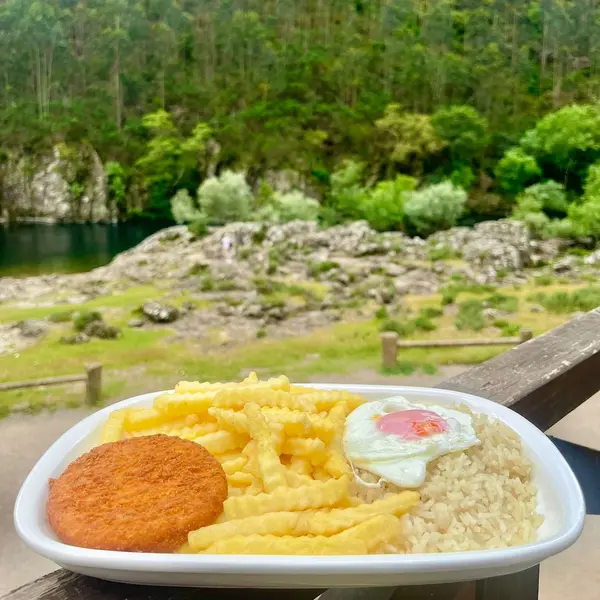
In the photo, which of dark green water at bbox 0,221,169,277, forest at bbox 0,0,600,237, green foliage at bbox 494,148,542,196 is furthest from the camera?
green foliage at bbox 494,148,542,196

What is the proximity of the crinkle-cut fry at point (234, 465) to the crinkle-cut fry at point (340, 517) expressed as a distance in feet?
0.31

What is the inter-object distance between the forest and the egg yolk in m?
5.89

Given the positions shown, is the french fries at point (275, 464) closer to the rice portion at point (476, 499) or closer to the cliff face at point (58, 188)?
the rice portion at point (476, 499)

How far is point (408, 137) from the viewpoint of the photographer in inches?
280

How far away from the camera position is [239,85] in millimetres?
6793

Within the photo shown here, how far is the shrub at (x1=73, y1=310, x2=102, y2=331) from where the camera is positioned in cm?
479

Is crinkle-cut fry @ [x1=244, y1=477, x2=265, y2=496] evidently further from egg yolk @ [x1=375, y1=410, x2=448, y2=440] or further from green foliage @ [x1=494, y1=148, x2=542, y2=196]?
green foliage @ [x1=494, y1=148, x2=542, y2=196]

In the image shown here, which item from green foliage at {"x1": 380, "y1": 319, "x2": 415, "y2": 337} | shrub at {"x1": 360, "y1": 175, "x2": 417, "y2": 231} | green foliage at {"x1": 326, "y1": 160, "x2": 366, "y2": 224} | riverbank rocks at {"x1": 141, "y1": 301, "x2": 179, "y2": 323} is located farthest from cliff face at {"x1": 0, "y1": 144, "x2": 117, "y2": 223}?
green foliage at {"x1": 380, "y1": 319, "x2": 415, "y2": 337}

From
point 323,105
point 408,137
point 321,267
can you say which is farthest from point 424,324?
point 323,105

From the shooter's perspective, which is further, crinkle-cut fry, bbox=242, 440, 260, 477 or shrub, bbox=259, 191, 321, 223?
shrub, bbox=259, 191, 321, 223

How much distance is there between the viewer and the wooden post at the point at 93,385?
380cm

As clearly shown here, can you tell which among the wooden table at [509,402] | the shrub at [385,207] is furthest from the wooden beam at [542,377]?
the shrub at [385,207]

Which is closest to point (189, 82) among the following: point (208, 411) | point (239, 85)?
point (239, 85)

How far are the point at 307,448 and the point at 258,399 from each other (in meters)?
0.07
